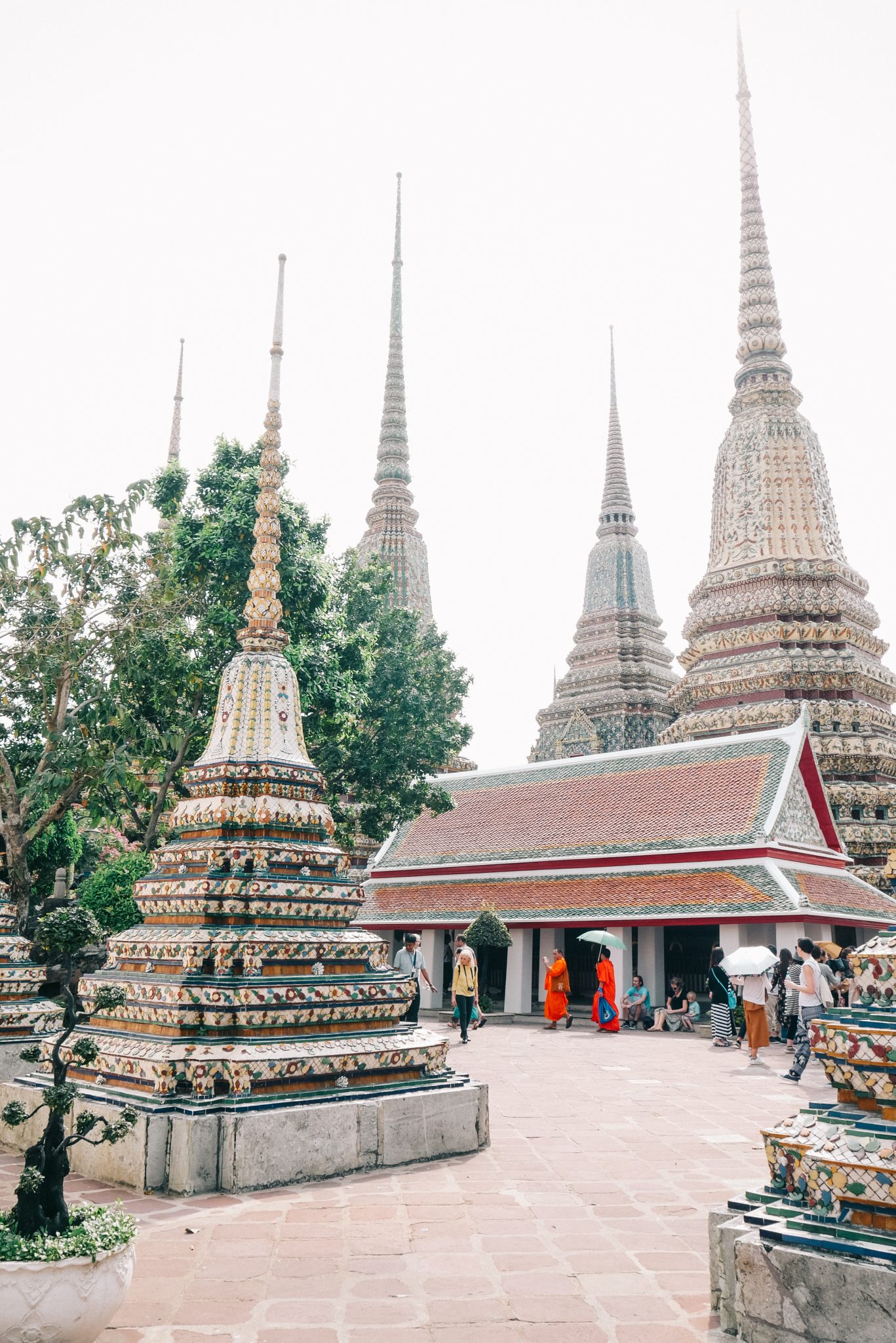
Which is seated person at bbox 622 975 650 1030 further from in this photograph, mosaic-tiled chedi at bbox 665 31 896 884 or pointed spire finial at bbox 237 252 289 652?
pointed spire finial at bbox 237 252 289 652

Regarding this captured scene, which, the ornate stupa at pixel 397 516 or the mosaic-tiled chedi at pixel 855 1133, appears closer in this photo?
the mosaic-tiled chedi at pixel 855 1133

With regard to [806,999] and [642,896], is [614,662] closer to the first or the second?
[642,896]

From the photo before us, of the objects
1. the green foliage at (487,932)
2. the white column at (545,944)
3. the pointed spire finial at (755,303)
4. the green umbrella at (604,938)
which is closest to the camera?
the green umbrella at (604,938)

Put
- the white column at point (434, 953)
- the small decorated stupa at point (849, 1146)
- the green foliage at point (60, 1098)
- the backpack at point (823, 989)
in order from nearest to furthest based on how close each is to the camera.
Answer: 1. the small decorated stupa at point (849, 1146)
2. the green foliage at point (60, 1098)
3. the backpack at point (823, 989)
4. the white column at point (434, 953)

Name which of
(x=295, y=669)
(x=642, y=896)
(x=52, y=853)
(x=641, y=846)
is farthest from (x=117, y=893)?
(x=641, y=846)

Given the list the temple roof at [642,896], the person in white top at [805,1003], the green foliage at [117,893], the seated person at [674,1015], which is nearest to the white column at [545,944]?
the temple roof at [642,896]

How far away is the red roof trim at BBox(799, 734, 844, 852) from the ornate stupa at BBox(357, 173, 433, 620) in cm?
1467

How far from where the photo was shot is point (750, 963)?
41.8 feet

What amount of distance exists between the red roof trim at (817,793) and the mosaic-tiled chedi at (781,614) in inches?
63.5

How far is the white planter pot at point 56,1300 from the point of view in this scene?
3359mm

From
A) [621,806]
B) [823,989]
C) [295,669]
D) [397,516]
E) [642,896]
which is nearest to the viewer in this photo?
[823,989]

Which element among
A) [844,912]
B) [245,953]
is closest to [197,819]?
[245,953]

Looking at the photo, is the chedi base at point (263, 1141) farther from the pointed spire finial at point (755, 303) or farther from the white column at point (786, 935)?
the pointed spire finial at point (755, 303)

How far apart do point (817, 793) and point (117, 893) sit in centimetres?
1396
